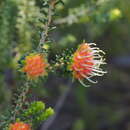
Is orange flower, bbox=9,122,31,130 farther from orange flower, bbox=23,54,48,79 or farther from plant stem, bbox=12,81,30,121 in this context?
orange flower, bbox=23,54,48,79

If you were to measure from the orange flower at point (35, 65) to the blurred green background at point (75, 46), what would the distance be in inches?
50.5

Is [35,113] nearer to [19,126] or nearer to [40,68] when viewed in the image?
[19,126]

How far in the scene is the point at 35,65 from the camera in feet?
7.47

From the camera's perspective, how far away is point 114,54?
678 cm

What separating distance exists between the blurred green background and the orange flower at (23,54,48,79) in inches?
50.5

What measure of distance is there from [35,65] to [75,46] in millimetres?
3436

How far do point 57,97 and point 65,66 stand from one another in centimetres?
380

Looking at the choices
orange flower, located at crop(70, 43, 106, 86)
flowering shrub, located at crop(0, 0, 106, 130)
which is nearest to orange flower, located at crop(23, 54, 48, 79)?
flowering shrub, located at crop(0, 0, 106, 130)

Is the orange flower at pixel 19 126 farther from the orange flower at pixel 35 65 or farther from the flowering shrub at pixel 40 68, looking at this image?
the orange flower at pixel 35 65

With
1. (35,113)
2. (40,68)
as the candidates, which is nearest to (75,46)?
(35,113)

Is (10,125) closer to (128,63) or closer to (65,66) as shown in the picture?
(65,66)

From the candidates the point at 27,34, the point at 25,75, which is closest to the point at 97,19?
the point at 27,34

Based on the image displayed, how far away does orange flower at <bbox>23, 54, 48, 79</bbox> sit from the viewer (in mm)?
2262

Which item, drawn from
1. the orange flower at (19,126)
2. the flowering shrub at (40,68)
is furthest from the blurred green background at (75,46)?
the orange flower at (19,126)
